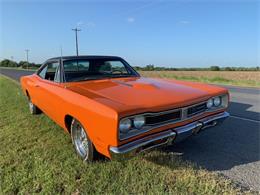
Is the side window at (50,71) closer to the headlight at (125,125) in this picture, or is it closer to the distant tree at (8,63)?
the headlight at (125,125)

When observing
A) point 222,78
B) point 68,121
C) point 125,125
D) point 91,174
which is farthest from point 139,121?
point 222,78

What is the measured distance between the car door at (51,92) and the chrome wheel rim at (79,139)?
40cm

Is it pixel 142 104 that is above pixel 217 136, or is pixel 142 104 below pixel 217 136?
above

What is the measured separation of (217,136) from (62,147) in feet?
8.91

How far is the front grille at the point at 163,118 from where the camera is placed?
258cm

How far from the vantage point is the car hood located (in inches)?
102

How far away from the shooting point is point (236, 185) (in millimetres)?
2527

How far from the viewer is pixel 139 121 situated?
2484 millimetres

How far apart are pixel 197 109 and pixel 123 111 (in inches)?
48.2

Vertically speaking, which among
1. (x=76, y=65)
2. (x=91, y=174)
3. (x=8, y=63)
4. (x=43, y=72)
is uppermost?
(x=8, y=63)

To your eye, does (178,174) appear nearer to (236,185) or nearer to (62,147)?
(236,185)

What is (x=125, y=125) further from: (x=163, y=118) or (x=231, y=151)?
(x=231, y=151)

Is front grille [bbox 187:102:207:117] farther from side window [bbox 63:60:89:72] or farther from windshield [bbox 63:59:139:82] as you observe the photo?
side window [bbox 63:60:89:72]

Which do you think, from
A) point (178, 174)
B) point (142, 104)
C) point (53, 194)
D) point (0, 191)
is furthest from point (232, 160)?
point (0, 191)
